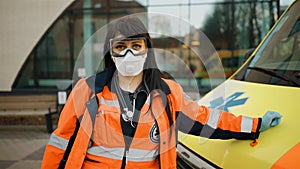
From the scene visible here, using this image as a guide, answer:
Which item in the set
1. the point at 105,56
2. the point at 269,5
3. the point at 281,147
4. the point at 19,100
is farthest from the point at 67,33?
the point at 281,147

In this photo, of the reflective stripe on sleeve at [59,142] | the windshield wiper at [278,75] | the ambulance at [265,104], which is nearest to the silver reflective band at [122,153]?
the reflective stripe on sleeve at [59,142]

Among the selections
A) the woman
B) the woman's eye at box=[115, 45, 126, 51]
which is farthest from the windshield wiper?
the woman's eye at box=[115, 45, 126, 51]

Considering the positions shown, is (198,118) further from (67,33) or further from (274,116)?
(67,33)

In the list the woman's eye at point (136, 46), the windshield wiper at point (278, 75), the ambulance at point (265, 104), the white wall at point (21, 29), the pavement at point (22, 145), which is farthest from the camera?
the white wall at point (21, 29)

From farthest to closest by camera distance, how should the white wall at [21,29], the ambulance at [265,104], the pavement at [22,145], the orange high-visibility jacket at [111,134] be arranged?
the white wall at [21,29], the pavement at [22,145], the orange high-visibility jacket at [111,134], the ambulance at [265,104]

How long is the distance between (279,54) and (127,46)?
5.55 feet

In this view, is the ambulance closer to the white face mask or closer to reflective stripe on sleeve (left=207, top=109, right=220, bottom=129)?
reflective stripe on sleeve (left=207, top=109, right=220, bottom=129)

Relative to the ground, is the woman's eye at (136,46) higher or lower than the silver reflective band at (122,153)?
higher

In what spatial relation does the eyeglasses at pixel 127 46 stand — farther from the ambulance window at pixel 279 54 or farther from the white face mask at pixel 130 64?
the ambulance window at pixel 279 54

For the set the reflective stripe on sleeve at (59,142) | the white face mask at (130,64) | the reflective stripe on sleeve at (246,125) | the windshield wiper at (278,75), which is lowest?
the reflective stripe on sleeve at (59,142)

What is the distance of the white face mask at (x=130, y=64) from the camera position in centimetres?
208

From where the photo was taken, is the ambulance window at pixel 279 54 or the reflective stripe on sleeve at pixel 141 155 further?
the ambulance window at pixel 279 54

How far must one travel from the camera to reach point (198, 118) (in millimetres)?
2184

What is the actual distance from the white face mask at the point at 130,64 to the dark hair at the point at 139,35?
0.09 m
